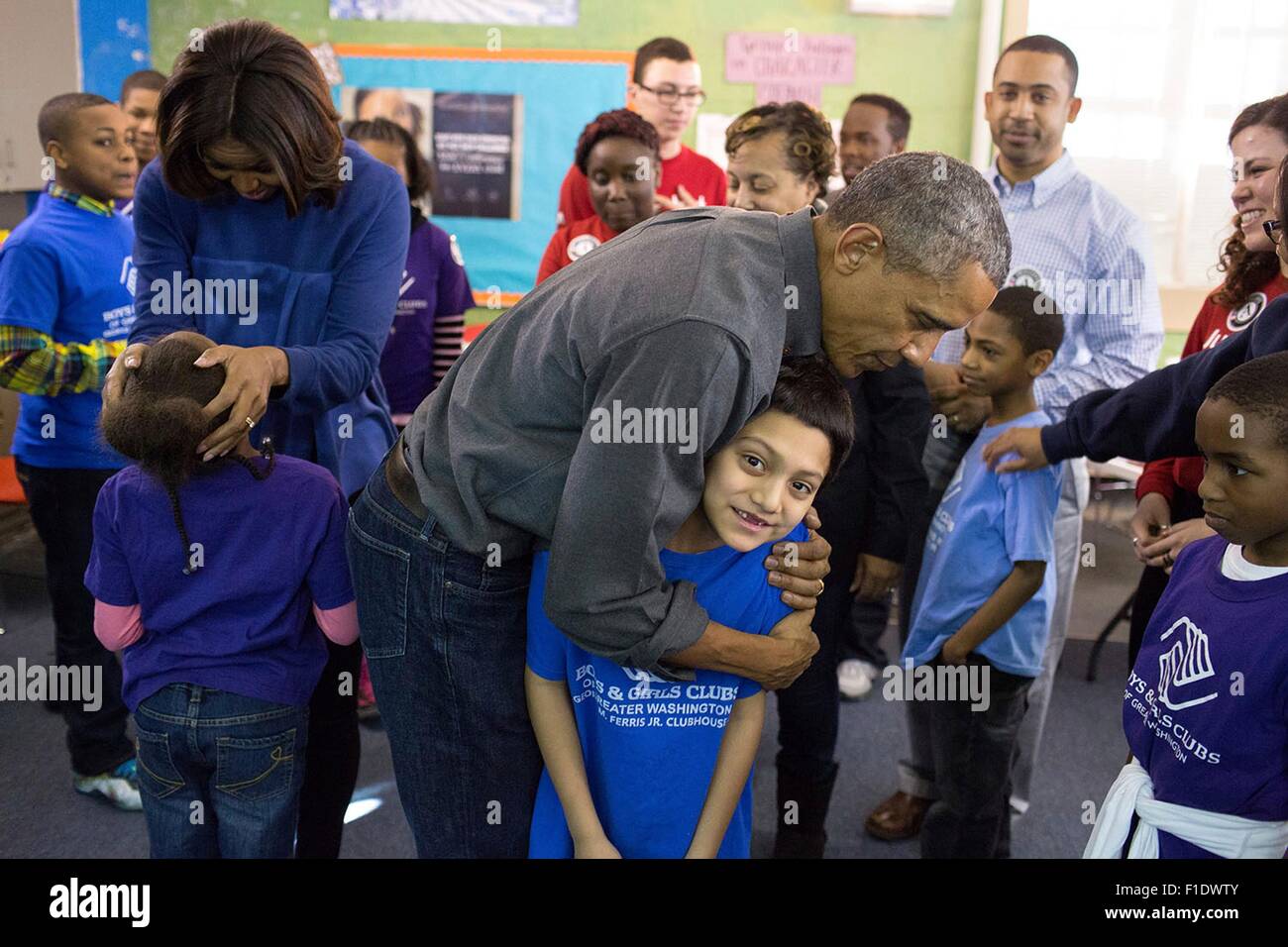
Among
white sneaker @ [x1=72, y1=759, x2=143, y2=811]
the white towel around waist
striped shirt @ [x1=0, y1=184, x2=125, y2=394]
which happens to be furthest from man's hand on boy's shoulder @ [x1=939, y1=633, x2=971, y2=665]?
striped shirt @ [x1=0, y1=184, x2=125, y2=394]

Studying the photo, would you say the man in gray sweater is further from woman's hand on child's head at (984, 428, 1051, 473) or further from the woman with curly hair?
the woman with curly hair

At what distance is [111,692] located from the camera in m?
2.61

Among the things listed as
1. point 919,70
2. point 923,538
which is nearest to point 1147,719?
point 923,538

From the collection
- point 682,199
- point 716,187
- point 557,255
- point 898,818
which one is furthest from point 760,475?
point 716,187

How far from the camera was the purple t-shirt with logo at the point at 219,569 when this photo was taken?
1614 mm

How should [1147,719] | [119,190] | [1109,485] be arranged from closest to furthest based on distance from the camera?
1. [1147,719]
2. [119,190]
3. [1109,485]

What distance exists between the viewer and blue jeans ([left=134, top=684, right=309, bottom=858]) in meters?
1.63

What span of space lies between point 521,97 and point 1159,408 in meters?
3.75

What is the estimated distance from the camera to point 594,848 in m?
1.41

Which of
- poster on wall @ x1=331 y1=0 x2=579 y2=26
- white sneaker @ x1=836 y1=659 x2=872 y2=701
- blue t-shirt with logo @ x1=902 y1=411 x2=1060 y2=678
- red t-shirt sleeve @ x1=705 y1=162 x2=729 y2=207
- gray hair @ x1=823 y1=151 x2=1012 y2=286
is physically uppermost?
poster on wall @ x1=331 y1=0 x2=579 y2=26

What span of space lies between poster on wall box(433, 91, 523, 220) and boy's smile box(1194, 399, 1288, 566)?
395 cm

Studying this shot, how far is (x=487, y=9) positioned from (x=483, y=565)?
4054 mm

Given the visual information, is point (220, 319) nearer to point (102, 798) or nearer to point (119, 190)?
point (119, 190)

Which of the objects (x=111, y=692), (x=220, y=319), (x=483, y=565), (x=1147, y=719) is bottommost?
(x=111, y=692)
